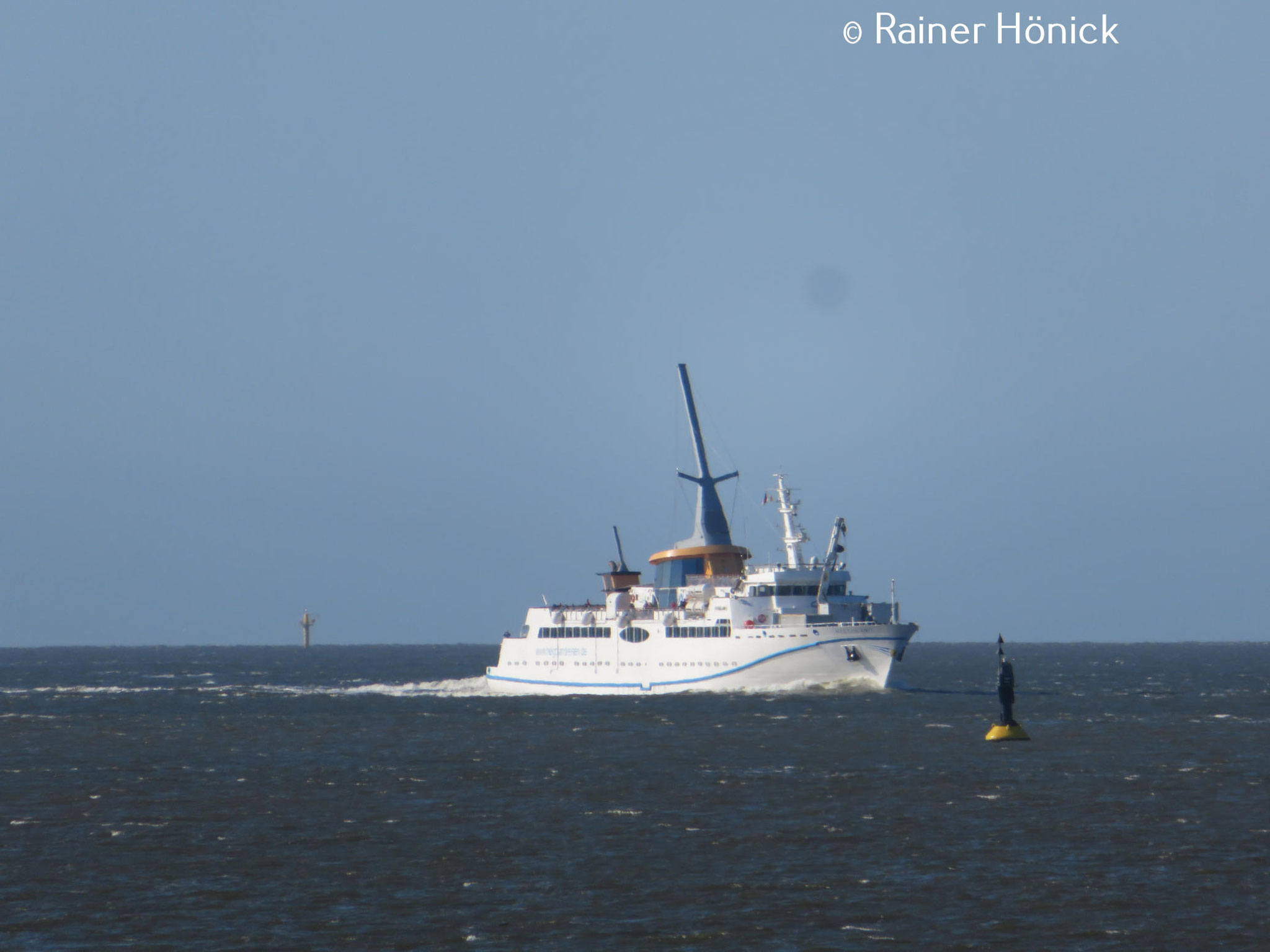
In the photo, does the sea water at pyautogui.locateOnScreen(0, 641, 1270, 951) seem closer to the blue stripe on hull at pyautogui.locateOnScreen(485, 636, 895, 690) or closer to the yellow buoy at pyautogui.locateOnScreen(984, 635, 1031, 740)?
the yellow buoy at pyautogui.locateOnScreen(984, 635, 1031, 740)

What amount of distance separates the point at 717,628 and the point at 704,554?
8532mm

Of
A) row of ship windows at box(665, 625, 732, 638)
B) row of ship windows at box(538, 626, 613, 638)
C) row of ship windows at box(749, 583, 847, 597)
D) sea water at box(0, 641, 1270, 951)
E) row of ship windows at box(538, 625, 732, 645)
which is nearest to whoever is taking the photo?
sea water at box(0, 641, 1270, 951)

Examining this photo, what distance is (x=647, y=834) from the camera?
36.2 m

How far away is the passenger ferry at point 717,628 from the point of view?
81062 mm

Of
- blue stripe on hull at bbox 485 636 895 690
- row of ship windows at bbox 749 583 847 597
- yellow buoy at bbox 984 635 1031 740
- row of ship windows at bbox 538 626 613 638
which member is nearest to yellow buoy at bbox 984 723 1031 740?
yellow buoy at bbox 984 635 1031 740

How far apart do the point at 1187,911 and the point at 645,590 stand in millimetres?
63169

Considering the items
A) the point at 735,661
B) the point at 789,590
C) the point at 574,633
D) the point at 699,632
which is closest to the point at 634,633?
the point at 699,632

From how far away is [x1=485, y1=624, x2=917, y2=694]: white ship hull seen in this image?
80500mm

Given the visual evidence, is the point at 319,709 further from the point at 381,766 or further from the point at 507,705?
the point at 381,766

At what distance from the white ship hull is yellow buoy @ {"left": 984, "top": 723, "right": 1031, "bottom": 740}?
68.4 ft

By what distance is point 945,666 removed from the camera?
7077 inches

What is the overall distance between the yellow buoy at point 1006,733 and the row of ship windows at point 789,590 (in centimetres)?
2246

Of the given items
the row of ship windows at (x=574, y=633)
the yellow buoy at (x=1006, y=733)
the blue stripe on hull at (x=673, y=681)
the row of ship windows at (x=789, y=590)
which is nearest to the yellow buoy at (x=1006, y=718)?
the yellow buoy at (x=1006, y=733)

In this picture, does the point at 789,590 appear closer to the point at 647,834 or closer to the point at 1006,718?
the point at 1006,718
